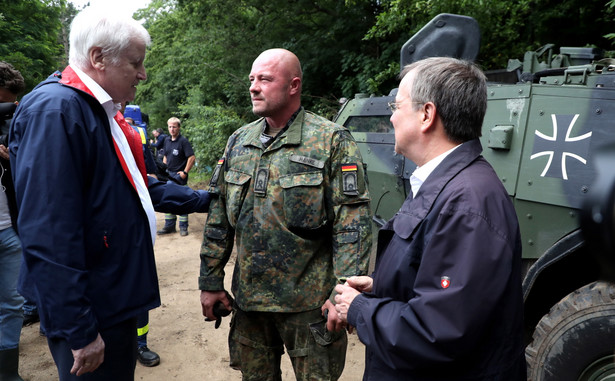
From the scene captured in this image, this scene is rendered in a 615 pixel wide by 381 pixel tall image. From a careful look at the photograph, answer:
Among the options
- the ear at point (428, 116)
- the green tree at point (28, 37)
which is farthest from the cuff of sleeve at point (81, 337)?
the green tree at point (28, 37)

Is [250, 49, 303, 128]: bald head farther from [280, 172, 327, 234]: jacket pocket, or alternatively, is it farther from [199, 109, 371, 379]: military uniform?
[280, 172, 327, 234]: jacket pocket

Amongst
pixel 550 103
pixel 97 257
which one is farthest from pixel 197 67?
pixel 97 257

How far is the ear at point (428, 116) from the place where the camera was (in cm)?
140

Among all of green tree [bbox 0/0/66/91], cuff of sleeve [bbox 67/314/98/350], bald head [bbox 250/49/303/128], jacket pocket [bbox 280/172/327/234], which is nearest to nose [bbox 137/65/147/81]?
bald head [bbox 250/49/303/128]

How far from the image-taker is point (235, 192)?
7.72ft

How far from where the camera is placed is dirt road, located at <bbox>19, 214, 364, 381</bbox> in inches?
142

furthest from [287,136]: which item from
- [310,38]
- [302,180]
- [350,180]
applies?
[310,38]

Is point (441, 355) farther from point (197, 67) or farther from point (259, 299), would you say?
point (197, 67)

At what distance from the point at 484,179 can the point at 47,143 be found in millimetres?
1308

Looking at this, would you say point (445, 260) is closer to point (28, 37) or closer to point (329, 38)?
point (329, 38)

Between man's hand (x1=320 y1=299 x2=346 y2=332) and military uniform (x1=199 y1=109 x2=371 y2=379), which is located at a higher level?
military uniform (x1=199 y1=109 x2=371 y2=379)

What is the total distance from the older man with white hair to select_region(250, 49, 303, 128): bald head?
57 cm

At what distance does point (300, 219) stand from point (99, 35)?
109 centimetres

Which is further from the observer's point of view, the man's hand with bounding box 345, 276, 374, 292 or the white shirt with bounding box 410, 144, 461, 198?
the man's hand with bounding box 345, 276, 374, 292
